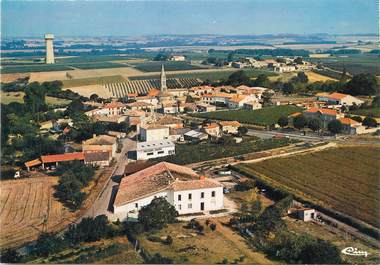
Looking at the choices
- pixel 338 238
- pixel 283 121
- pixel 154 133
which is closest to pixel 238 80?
pixel 283 121

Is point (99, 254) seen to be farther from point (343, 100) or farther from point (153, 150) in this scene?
point (343, 100)

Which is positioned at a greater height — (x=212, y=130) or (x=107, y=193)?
(x=212, y=130)

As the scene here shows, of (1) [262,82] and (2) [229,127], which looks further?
(1) [262,82]

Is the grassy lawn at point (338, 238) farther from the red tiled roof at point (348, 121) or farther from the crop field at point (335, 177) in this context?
the red tiled roof at point (348, 121)

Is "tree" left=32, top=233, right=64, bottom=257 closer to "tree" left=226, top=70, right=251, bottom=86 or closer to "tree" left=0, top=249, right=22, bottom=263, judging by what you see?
"tree" left=0, top=249, right=22, bottom=263

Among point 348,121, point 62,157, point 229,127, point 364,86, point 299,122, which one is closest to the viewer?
point 62,157

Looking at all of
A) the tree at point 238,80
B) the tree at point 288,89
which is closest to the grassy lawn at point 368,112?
the tree at point 288,89

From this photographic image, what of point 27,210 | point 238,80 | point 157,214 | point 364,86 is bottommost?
point 27,210

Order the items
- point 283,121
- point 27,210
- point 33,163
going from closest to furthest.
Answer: point 27,210, point 33,163, point 283,121
